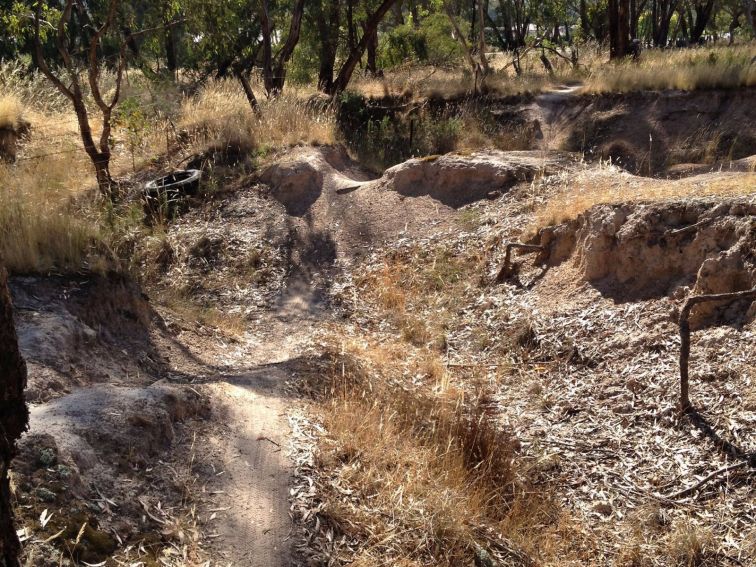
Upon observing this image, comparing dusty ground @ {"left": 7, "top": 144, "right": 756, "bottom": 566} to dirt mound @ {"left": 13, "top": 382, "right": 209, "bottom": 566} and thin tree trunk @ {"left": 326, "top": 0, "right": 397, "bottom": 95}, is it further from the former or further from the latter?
thin tree trunk @ {"left": 326, "top": 0, "right": 397, "bottom": 95}

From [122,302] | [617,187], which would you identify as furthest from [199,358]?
[617,187]

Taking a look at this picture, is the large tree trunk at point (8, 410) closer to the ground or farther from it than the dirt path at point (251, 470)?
farther from it

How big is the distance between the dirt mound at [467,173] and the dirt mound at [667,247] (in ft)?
7.13

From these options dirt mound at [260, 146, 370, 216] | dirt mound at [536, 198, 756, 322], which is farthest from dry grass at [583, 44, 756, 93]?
dirt mound at [536, 198, 756, 322]

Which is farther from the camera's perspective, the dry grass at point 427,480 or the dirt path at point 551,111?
the dirt path at point 551,111

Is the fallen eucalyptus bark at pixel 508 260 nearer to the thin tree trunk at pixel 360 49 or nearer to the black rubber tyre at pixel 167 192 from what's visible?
the black rubber tyre at pixel 167 192

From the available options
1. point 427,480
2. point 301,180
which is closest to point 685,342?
point 427,480

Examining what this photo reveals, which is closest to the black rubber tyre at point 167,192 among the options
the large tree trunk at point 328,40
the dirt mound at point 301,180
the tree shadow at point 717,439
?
the dirt mound at point 301,180

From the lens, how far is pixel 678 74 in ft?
43.8

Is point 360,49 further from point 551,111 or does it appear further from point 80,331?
point 80,331

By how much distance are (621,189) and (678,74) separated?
7.71 m

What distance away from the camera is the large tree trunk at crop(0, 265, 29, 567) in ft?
6.73

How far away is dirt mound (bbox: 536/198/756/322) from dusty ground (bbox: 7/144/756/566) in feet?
0.07

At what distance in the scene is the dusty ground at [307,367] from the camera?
3.34m
